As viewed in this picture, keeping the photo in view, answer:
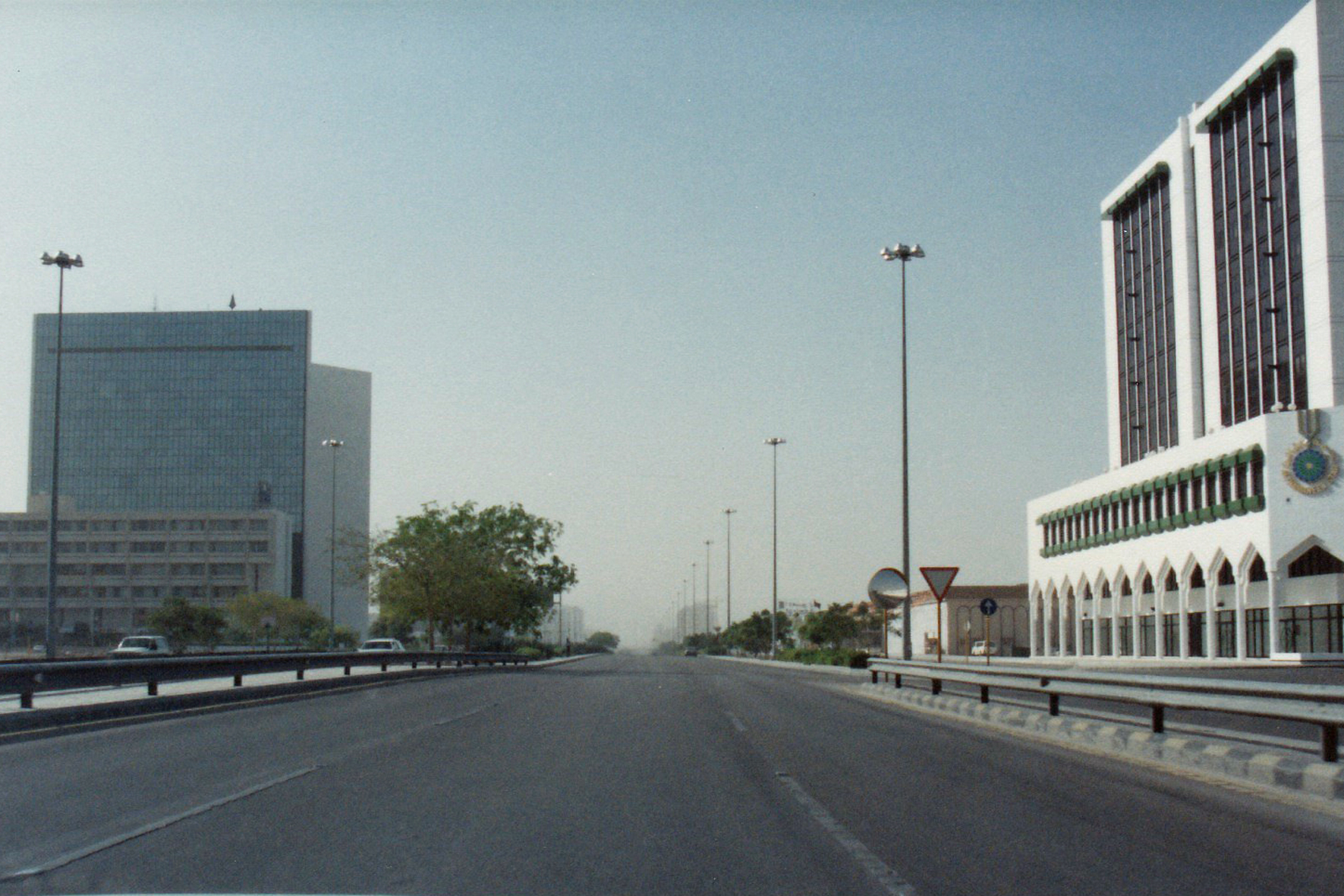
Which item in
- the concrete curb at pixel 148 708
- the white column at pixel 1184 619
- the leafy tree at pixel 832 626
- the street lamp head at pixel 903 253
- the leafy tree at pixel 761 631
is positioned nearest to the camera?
the concrete curb at pixel 148 708

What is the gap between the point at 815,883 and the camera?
6820 mm

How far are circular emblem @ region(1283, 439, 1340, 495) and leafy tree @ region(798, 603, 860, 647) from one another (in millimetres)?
54731

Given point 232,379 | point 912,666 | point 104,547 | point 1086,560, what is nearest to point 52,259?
point 912,666

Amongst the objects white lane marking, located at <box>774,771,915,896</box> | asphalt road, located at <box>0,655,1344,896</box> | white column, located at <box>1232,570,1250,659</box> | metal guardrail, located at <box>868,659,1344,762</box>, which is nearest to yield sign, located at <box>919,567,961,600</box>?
metal guardrail, located at <box>868,659,1344,762</box>

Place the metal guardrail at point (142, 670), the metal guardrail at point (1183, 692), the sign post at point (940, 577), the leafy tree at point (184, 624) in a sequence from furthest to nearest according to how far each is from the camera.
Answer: the leafy tree at point (184, 624), the sign post at point (940, 577), the metal guardrail at point (142, 670), the metal guardrail at point (1183, 692)

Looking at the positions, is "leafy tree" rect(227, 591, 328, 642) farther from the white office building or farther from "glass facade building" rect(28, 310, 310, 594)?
the white office building

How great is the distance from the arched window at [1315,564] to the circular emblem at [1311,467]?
2.86 metres

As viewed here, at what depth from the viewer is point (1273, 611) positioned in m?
56.8

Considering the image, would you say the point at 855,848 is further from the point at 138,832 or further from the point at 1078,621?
the point at 1078,621

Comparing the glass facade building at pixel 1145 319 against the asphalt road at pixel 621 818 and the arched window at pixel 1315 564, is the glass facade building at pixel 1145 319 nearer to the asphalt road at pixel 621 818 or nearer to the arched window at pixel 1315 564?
the arched window at pixel 1315 564

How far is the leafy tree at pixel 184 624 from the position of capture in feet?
304

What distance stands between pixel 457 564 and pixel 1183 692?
55.6 meters

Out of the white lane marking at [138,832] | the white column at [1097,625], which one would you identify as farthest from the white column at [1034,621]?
the white lane marking at [138,832]

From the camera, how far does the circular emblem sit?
54.6m
